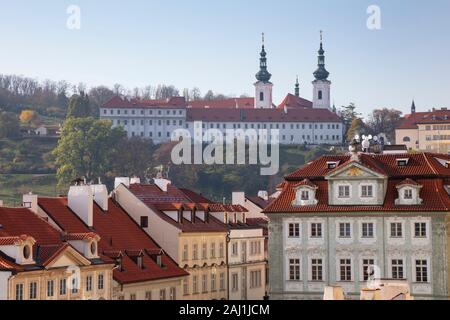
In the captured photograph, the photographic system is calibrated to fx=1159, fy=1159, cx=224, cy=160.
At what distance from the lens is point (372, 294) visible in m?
19.0

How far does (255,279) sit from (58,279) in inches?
992

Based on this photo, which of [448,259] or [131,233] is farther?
[131,233]

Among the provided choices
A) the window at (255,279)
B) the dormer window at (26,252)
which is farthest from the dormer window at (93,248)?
the window at (255,279)

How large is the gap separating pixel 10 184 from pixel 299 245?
412ft

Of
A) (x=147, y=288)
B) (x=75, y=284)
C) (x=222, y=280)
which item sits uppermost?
Answer: (x=75, y=284)

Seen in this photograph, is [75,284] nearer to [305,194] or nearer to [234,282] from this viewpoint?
[305,194]

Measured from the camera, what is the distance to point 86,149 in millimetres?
181625

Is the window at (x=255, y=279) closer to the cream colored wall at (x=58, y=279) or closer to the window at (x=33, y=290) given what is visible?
the cream colored wall at (x=58, y=279)

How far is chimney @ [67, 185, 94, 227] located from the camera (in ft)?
141

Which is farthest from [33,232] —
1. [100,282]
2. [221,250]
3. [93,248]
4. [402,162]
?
[221,250]

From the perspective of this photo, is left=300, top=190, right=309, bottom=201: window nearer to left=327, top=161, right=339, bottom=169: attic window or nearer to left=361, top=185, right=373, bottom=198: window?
left=327, top=161, right=339, bottom=169: attic window
